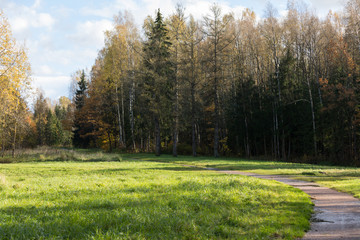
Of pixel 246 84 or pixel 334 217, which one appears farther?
pixel 246 84

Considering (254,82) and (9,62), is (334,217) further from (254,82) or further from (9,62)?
(254,82)

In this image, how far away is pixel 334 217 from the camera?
7.17m

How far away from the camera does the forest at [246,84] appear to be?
30.9 metres

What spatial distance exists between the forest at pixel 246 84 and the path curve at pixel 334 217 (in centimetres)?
2194

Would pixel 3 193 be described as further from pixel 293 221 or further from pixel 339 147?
pixel 339 147

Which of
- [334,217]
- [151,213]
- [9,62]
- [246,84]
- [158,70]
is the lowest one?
[334,217]

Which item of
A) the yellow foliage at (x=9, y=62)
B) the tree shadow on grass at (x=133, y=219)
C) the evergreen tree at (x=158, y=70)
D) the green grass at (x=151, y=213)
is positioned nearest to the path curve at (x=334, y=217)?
the green grass at (x=151, y=213)

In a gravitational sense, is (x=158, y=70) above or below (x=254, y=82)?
above

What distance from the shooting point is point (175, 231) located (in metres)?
5.43

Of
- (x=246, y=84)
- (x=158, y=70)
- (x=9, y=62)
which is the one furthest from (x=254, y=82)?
(x=9, y=62)

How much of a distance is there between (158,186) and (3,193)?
16.2ft

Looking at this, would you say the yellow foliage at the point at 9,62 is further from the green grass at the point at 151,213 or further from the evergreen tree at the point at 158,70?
the evergreen tree at the point at 158,70

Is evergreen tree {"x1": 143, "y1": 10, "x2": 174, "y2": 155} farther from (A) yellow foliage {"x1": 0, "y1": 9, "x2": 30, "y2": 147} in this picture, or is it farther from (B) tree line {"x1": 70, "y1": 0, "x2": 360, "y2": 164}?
(A) yellow foliage {"x1": 0, "y1": 9, "x2": 30, "y2": 147}

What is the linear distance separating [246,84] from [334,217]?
1315 inches
